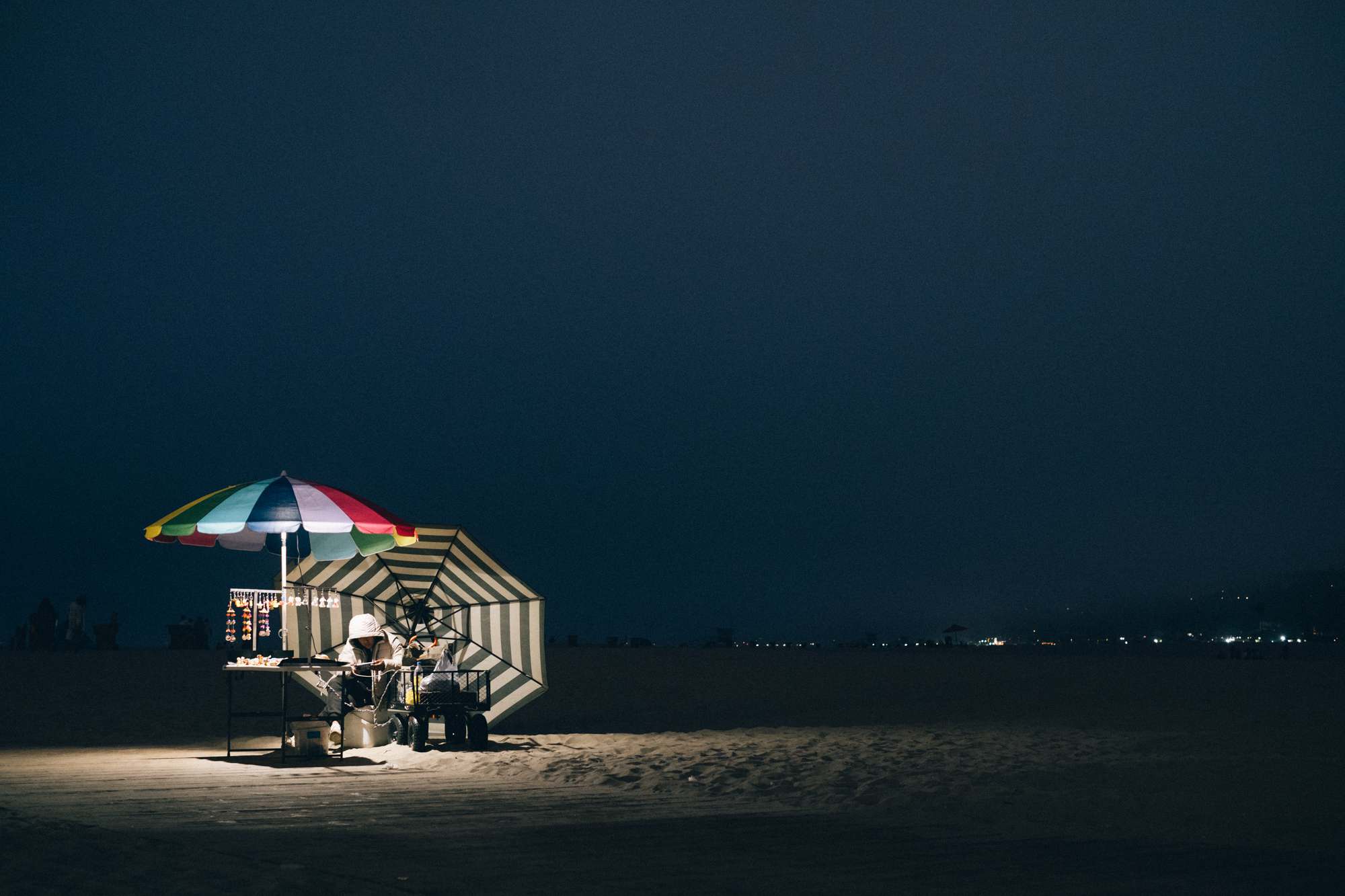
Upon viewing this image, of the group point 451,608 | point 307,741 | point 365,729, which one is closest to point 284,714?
point 307,741

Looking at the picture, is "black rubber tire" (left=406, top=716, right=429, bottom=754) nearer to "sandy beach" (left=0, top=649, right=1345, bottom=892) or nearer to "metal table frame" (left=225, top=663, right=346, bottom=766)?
"sandy beach" (left=0, top=649, right=1345, bottom=892)

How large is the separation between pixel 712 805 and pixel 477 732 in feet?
13.3

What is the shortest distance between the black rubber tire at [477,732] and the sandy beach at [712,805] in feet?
1.49

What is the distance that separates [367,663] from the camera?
12.3 meters

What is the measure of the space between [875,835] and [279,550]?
26.4 feet

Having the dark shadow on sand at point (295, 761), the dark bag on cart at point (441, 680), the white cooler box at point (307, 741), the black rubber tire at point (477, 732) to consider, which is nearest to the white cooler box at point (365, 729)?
the white cooler box at point (307, 741)

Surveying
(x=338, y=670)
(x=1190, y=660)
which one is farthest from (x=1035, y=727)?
(x=1190, y=660)

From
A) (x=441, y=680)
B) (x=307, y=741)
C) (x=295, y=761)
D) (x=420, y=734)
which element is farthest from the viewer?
(x=441, y=680)

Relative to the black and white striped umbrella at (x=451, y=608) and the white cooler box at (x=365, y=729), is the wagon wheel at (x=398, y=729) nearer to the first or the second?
the white cooler box at (x=365, y=729)

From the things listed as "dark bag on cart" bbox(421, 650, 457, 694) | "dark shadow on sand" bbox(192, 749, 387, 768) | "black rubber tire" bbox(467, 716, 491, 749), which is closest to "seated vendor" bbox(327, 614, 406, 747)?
"dark bag on cart" bbox(421, 650, 457, 694)

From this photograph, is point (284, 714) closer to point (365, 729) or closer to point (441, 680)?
point (365, 729)

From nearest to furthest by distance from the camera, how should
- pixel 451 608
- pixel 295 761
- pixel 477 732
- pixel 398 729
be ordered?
1. pixel 295 761
2. pixel 477 732
3. pixel 398 729
4. pixel 451 608

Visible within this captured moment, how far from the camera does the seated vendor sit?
12336 millimetres

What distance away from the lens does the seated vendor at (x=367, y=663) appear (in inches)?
486
